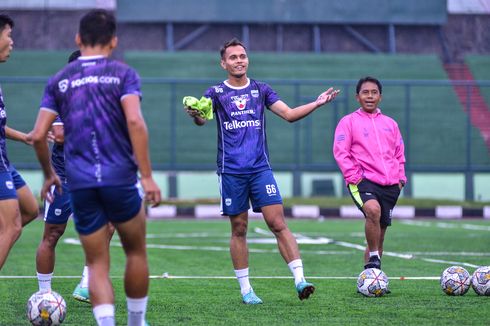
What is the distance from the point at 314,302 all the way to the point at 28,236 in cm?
923

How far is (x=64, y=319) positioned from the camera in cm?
841

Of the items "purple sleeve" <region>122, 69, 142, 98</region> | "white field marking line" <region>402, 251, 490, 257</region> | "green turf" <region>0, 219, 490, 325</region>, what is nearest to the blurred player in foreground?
"green turf" <region>0, 219, 490, 325</region>

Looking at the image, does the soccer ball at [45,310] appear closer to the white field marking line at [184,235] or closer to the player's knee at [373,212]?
the player's knee at [373,212]

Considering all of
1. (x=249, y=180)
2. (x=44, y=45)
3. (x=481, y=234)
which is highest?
(x=44, y=45)

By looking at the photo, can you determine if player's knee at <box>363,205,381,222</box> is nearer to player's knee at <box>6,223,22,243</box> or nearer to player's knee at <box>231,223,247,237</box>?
player's knee at <box>231,223,247,237</box>

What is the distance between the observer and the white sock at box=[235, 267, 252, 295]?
32.0 ft

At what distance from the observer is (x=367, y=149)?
11.2 m

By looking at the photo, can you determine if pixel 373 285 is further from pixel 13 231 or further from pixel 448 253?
pixel 448 253

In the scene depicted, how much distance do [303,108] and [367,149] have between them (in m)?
1.70

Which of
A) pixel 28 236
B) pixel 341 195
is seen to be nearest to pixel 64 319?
pixel 28 236

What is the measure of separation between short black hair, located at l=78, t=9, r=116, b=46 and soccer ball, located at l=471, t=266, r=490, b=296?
4.54 m

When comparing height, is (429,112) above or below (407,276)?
above

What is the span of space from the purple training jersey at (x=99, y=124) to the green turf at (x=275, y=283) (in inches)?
70.1

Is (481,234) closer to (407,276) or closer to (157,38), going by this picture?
(407,276)
